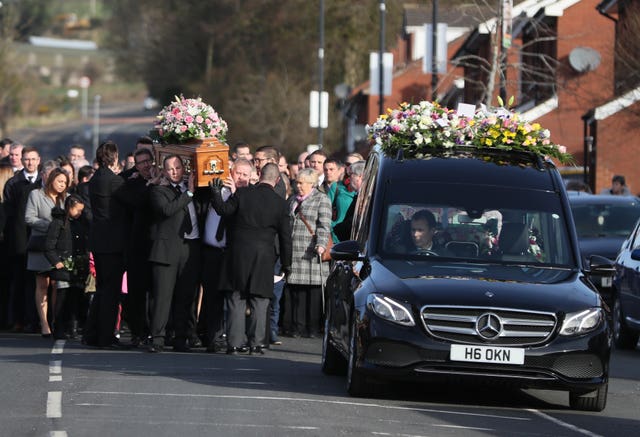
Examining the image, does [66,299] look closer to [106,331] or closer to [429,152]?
[106,331]

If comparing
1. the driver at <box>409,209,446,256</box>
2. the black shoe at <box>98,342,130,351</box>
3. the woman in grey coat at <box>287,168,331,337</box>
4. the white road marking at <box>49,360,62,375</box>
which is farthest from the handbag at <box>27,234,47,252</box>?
the driver at <box>409,209,446,256</box>

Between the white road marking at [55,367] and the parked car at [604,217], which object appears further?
the parked car at [604,217]

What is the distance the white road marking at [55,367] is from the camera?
582 inches

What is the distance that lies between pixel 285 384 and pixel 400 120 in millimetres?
2600

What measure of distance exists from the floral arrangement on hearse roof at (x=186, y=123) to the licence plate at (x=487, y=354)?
6.33 meters

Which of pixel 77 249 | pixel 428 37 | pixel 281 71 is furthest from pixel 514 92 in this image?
pixel 77 249

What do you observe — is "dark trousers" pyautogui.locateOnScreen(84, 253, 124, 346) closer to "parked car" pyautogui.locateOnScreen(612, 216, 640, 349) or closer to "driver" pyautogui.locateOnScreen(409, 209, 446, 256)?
"driver" pyautogui.locateOnScreen(409, 209, 446, 256)

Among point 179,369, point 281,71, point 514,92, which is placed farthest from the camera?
point 281,71

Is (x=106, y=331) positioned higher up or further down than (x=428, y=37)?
further down

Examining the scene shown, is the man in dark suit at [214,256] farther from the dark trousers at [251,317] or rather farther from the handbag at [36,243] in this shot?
the handbag at [36,243]

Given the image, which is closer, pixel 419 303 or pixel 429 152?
pixel 419 303

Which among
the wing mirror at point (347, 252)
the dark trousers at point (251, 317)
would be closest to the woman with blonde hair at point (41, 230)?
the dark trousers at point (251, 317)

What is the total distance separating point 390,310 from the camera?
12406 millimetres

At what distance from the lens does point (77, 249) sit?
19969mm
